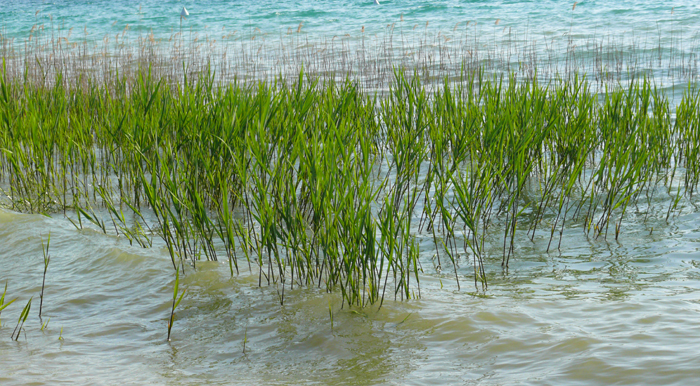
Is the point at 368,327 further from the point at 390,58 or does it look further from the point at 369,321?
the point at 390,58

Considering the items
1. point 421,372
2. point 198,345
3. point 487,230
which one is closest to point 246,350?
point 198,345

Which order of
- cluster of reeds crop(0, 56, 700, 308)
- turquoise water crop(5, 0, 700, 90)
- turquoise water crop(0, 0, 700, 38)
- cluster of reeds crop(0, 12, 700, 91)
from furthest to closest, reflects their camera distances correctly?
turquoise water crop(0, 0, 700, 38)
turquoise water crop(5, 0, 700, 90)
cluster of reeds crop(0, 12, 700, 91)
cluster of reeds crop(0, 56, 700, 308)

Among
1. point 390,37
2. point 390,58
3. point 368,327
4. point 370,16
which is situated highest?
point 370,16

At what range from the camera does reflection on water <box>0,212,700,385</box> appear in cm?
184

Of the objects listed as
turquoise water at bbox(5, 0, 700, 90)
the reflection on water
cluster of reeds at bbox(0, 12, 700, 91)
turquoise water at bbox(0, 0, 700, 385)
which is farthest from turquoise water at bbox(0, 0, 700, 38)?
the reflection on water

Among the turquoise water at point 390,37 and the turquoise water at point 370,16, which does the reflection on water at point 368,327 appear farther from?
the turquoise water at point 370,16

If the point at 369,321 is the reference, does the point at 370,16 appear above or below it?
above

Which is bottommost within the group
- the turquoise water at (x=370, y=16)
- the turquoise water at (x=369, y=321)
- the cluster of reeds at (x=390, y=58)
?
the turquoise water at (x=369, y=321)

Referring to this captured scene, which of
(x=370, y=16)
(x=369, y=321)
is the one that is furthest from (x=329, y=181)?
(x=370, y=16)

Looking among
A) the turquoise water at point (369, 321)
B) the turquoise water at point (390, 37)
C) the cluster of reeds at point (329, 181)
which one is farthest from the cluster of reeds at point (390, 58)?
the turquoise water at point (369, 321)

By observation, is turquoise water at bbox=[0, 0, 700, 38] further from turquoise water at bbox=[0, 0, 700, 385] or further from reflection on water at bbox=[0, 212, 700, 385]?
reflection on water at bbox=[0, 212, 700, 385]

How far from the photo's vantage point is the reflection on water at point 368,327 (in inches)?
72.4

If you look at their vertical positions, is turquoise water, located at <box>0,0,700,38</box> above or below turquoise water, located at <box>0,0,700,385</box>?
above

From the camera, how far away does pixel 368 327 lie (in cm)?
217
